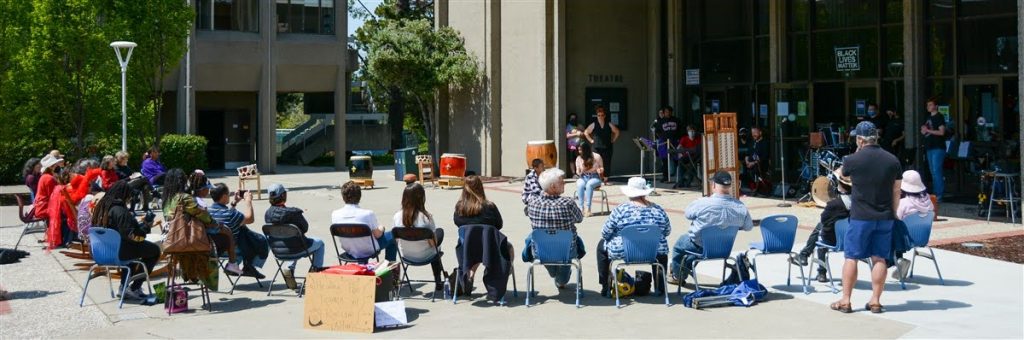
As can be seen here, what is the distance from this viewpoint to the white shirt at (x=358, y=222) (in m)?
11.4

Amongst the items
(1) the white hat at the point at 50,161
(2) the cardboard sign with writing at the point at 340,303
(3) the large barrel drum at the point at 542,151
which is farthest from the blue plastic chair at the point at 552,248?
(3) the large barrel drum at the point at 542,151

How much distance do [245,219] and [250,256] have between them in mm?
425

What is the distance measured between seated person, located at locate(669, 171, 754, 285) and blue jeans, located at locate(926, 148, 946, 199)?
10173 millimetres

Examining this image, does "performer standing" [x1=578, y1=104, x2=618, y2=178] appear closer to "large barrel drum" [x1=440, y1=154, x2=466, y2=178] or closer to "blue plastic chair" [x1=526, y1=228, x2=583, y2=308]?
"large barrel drum" [x1=440, y1=154, x2=466, y2=178]

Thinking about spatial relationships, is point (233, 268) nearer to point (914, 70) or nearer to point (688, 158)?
point (688, 158)

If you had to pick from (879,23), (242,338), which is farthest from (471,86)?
(242,338)

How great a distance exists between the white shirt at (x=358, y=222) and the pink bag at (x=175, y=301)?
1580 millimetres

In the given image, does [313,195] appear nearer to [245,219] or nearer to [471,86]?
[471,86]

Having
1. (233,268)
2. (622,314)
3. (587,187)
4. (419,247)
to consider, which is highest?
(587,187)

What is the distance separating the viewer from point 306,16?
127 feet

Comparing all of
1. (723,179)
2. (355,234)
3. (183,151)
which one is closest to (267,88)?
(183,151)

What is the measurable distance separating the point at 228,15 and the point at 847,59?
20.7 meters

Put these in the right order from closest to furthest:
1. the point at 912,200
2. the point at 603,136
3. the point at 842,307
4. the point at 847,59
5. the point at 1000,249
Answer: the point at 842,307
the point at 912,200
the point at 1000,249
the point at 847,59
the point at 603,136

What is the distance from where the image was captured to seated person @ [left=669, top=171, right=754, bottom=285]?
11109 millimetres
